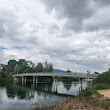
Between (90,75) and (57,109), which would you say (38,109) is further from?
(90,75)

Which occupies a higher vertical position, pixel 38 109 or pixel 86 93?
pixel 86 93

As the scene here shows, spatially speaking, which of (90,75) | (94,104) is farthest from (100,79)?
(94,104)

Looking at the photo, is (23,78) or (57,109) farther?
(23,78)

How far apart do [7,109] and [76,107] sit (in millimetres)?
18289

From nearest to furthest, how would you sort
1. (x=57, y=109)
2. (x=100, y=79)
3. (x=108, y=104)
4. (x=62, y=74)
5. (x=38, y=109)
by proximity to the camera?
(x=108, y=104) → (x=57, y=109) → (x=38, y=109) → (x=100, y=79) → (x=62, y=74)

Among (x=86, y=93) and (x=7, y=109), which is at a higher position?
(x=86, y=93)

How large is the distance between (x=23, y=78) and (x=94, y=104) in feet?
492

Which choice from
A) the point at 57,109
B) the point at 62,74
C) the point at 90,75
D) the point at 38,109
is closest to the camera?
the point at 57,109

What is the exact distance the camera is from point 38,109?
49344 millimetres

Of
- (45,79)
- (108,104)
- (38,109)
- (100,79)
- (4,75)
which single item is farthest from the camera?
(45,79)

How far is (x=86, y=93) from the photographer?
50406 mm

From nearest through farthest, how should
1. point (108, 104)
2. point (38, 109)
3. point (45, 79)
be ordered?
point (108, 104) → point (38, 109) → point (45, 79)

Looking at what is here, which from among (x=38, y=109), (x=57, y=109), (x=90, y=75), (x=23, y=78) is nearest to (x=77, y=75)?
(x=90, y=75)

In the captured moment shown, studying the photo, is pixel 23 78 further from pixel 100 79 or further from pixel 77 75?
pixel 100 79
